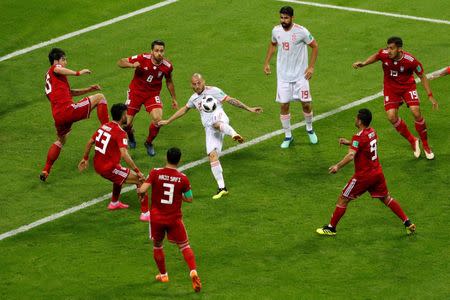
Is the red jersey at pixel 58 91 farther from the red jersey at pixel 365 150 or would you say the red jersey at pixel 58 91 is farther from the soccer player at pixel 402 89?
the red jersey at pixel 365 150

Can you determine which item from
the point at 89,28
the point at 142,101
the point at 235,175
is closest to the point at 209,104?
the point at 235,175

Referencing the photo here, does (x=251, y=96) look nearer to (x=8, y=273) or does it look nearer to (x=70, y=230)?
(x=70, y=230)

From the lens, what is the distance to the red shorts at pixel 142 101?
2533 centimetres

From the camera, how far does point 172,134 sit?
86.6ft

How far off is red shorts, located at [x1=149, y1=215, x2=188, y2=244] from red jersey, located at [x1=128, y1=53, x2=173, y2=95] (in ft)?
20.1

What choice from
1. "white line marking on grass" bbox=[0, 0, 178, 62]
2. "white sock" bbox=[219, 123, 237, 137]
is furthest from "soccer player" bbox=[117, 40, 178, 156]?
"white line marking on grass" bbox=[0, 0, 178, 62]

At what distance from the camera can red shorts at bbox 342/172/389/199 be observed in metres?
21.0

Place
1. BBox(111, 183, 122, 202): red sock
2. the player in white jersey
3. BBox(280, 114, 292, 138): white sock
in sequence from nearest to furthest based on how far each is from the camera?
BBox(111, 183, 122, 202): red sock < the player in white jersey < BBox(280, 114, 292, 138): white sock

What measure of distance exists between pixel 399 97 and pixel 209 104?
3.89 metres

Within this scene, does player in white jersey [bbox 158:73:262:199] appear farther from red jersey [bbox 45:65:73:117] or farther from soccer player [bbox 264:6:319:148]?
red jersey [bbox 45:65:73:117]

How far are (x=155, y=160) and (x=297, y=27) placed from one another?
4.02m

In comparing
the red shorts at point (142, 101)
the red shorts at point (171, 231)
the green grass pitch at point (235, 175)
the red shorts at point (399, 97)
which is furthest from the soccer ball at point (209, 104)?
the red shorts at point (171, 231)

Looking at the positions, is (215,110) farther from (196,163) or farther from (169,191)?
(169,191)

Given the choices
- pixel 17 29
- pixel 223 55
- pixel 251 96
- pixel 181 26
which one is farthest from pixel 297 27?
pixel 17 29
